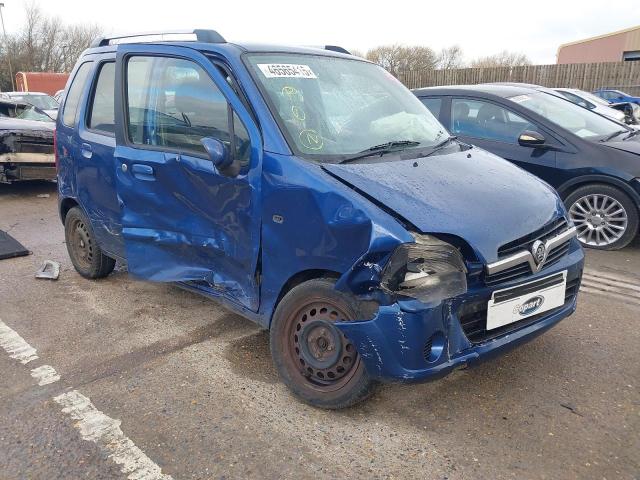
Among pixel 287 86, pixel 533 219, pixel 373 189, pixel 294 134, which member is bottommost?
pixel 533 219

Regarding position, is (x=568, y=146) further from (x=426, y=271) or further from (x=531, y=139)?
(x=426, y=271)

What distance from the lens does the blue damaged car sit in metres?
2.60

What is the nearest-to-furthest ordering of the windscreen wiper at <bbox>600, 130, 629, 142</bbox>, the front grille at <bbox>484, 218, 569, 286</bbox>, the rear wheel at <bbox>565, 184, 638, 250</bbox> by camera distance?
the front grille at <bbox>484, 218, 569, 286</bbox> → the rear wheel at <bbox>565, 184, 638, 250</bbox> → the windscreen wiper at <bbox>600, 130, 629, 142</bbox>

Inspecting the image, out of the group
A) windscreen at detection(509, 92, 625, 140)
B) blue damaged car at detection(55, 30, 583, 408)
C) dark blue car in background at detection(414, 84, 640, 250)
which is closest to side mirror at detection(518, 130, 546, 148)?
dark blue car in background at detection(414, 84, 640, 250)

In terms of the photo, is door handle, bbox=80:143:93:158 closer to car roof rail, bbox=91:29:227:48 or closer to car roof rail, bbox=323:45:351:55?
car roof rail, bbox=91:29:227:48

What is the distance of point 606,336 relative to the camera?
3.86 meters

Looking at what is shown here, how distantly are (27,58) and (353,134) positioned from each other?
62655 mm

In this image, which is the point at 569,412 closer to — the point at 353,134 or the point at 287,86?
the point at 353,134

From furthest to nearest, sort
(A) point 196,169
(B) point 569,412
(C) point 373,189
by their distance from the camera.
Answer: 1. (A) point 196,169
2. (B) point 569,412
3. (C) point 373,189

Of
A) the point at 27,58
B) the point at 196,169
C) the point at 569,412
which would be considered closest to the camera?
the point at 569,412

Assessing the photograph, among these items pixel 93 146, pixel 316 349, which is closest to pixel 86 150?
pixel 93 146

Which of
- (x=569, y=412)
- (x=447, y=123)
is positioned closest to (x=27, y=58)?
(x=447, y=123)

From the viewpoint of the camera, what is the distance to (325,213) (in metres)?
2.75

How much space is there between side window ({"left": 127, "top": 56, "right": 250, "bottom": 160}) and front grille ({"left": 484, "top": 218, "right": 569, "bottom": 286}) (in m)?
1.48
